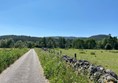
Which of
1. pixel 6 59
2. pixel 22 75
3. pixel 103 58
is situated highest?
pixel 6 59

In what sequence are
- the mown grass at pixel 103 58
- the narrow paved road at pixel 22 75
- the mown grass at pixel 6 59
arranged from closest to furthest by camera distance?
the narrow paved road at pixel 22 75, the mown grass at pixel 6 59, the mown grass at pixel 103 58

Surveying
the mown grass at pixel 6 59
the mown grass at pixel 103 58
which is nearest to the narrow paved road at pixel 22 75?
the mown grass at pixel 6 59

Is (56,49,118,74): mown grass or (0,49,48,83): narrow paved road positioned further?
(56,49,118,74): mown grass

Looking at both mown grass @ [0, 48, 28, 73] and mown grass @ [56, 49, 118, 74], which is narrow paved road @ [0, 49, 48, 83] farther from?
mown grass @ [56, 49, 118, 74]

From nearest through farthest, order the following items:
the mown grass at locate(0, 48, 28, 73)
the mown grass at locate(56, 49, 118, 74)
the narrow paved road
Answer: the narrow paved road, the mown grass at locate(0, 48, 28, 73), the mown grass at locate(56, 49, 118, 74)

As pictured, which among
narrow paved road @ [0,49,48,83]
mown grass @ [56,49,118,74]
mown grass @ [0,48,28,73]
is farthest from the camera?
mown grass @ [56,49,118,74]

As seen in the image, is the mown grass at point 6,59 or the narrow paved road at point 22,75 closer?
the narrow paved road at point 22,75

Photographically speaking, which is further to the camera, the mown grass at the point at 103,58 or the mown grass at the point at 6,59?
the mown grass at the point at 103,58

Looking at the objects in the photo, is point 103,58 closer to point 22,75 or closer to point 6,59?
point 6,59

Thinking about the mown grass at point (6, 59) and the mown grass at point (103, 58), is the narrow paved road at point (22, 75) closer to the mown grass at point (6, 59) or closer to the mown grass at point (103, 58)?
the mown grass at point (6, 59)

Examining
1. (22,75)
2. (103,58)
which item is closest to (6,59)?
(22,75)

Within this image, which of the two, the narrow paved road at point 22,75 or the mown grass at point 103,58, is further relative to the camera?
the mown grass at point 103,58

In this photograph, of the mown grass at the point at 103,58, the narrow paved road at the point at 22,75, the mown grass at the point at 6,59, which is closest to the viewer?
the narrow paved road at the point at 22,75

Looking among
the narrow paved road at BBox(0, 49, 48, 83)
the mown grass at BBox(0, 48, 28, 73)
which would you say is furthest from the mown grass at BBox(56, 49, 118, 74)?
the mown grass at BBox(0, 48, 28, 73)
